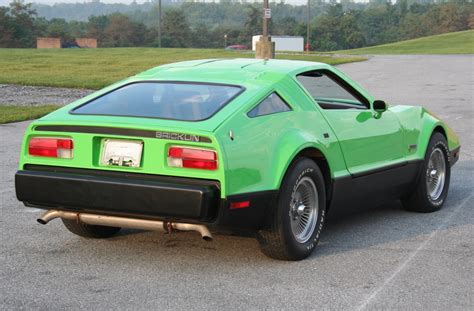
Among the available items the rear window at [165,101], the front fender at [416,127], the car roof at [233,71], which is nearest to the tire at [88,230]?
the rear window at [165,101]

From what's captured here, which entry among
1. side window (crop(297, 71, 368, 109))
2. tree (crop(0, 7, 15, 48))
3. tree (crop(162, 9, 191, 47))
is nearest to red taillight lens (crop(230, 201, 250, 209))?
side window (crop(297, 71, 368, 109))

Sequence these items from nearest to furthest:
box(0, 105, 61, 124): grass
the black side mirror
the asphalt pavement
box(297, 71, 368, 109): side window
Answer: the asphalt pavement
box(297, 71, 368, 109): side window
the black side mirror
box(0, 105, 61, 124): grass

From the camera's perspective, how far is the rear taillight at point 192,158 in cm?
529

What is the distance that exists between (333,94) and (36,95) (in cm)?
1511

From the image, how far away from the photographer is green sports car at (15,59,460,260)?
17.5ft

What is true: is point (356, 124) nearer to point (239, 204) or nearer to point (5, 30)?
point (239, 204)

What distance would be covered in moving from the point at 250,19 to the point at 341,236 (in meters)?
131

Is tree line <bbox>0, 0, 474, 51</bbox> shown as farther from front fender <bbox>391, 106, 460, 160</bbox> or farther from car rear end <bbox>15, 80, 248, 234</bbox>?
car rear end <bbox>15, 80, 248, 234</bbox>

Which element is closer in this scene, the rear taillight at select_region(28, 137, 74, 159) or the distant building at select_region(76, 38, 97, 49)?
the rear taillight at select_region(28, 137, 74, 159)

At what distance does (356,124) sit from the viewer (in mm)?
6754

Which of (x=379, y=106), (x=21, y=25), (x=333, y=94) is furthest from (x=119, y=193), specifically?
(x=21, y=25)

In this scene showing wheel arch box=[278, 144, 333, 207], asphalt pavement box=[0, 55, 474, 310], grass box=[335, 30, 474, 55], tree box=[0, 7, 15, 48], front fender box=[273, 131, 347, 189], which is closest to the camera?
asphalt pavement box=[0, 55, 474, 310]

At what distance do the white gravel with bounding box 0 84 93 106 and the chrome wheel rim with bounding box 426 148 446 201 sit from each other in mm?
12506

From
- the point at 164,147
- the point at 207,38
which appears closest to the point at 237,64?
the point at 164,147
